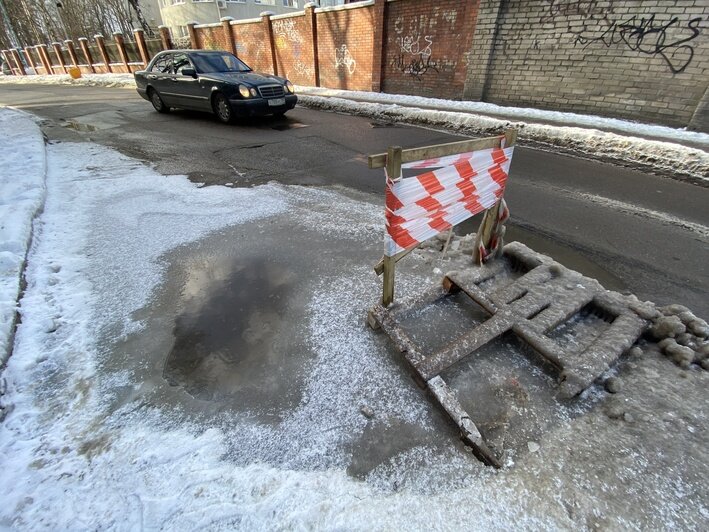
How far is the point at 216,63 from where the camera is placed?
927 centimetres

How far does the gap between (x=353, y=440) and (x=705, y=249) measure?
4322 mm

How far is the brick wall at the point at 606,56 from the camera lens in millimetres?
7730

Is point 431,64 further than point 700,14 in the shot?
Yes

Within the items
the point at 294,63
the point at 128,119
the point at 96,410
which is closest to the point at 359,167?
the point at 96,410

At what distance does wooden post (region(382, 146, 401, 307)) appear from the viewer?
2011mm

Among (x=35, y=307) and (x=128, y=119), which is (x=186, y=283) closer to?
(x=35, y=307)

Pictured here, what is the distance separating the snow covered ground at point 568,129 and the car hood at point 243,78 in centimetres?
310

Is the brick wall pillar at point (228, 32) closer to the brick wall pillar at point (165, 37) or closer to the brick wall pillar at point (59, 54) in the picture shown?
the brick wall pillar at point (165, 37)

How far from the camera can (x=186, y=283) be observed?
3.22m

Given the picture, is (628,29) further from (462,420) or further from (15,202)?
(15,202)

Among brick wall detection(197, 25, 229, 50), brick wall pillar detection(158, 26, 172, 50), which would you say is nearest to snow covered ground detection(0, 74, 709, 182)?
brick wall detection(197, 25, 229, 50)

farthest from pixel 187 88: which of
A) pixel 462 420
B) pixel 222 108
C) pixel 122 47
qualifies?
pixel 122 47

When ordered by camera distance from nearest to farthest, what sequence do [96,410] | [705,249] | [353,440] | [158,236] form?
[353,440], [96,410], [705,249], [158,236]

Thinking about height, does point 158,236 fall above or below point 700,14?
below
